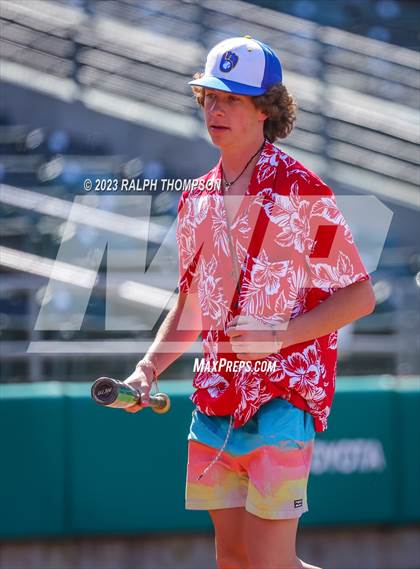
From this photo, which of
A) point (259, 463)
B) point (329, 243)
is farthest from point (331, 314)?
point (259, 463)

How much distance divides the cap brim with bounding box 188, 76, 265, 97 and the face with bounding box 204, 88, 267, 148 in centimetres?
3

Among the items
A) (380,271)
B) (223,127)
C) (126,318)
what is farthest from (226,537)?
(380,271)

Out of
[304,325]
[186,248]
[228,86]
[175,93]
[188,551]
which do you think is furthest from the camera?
[175,93]

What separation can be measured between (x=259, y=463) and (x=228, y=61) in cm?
99

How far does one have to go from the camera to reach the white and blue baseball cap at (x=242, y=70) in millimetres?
2447

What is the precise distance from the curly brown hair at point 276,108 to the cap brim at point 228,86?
27mm

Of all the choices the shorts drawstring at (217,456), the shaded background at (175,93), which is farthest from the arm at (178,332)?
the shaded background at (175,93)

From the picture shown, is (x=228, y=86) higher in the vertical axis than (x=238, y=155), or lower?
higher

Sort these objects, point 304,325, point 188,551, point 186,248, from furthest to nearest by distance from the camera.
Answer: point 188,551 → point 186,248 → point 304,325

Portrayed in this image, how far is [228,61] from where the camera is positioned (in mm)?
2473

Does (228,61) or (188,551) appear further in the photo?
(188,551)

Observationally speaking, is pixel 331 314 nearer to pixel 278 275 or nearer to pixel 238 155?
pixel 278 275

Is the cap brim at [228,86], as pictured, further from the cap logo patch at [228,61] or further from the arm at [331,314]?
the arm at [331,314]

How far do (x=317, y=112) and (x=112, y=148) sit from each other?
1.42 meters
